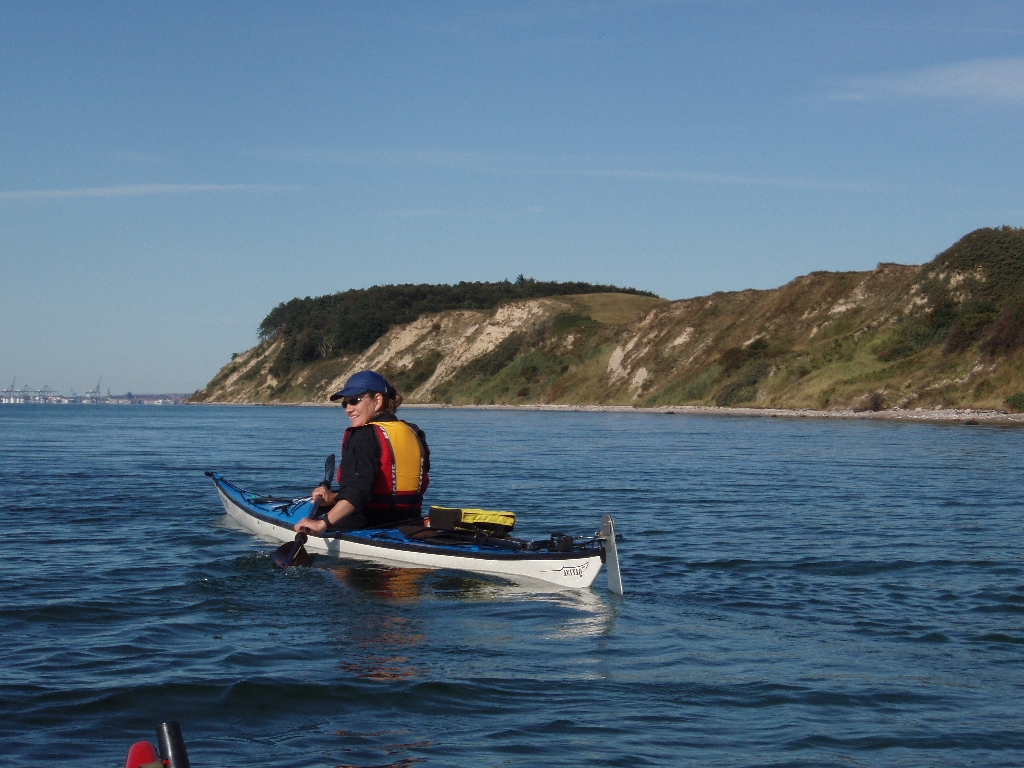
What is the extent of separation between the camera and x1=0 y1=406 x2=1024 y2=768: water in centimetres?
603

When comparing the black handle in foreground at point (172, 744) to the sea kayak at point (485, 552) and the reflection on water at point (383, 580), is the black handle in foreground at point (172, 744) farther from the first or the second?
the reflection on water at point (383, 580)

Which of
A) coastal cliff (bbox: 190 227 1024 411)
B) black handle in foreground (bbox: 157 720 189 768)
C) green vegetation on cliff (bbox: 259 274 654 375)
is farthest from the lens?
green vegetation on cliff (bbox: 259 274 654 375)

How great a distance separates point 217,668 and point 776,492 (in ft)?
46.2

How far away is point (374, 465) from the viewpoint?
11094 mm

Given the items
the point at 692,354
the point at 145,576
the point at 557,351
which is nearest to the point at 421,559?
the point at 145,576

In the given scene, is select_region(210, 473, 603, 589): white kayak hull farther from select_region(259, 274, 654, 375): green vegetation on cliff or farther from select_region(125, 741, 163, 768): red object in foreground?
select_region(259, 274, 654, 375): green vegetation on cliff

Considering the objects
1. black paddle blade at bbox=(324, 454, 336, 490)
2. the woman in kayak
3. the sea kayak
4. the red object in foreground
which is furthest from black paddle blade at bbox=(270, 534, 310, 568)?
the red object in foreground

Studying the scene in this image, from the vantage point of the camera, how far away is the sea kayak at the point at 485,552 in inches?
395

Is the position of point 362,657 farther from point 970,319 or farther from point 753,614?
point 970,319

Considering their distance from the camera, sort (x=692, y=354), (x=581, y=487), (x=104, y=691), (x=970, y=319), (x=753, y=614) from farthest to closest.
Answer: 1. (x=692, y=354)
2. (x=970, y=319)
3. (x=581, y=487)
4. (x=753, y=614)
5. (x=104, y=691)

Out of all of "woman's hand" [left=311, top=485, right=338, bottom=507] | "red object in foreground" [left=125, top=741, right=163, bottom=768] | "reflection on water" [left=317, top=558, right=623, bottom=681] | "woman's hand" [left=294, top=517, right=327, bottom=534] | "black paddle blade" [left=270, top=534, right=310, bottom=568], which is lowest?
"reflection on water" [left=317, top=558, right=623, bottom=681]

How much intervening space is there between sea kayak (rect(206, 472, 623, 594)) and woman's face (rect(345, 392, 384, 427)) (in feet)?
4.33

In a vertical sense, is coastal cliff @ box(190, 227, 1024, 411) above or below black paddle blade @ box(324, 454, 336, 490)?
above

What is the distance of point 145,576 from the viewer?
459 inches
